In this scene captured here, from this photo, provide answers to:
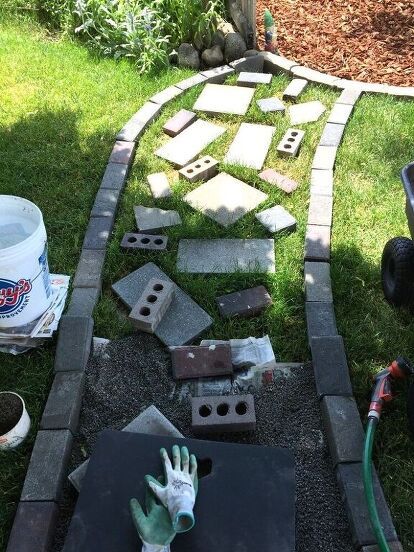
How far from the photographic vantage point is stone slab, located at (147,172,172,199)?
404 cm

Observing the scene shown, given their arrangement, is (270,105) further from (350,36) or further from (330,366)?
(330,366)

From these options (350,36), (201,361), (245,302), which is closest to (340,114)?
(350,36)

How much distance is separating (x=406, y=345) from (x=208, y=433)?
1241 millimetres

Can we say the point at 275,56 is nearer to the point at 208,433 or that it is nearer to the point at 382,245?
the point at 382,245

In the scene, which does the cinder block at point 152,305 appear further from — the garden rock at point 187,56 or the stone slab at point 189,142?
the garden rock at point 187,56

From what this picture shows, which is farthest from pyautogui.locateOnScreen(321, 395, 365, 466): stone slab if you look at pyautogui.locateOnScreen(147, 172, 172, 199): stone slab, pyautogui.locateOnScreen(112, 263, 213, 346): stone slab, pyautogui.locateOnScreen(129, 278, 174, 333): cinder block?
pyautogui.locateOnScreen(147, 172, 172, 199): stone slab

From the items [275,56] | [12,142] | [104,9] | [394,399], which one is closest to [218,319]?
[394,399]

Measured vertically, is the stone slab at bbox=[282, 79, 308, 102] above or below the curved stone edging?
above

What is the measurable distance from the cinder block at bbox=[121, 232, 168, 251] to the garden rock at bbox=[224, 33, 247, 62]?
2793 mm

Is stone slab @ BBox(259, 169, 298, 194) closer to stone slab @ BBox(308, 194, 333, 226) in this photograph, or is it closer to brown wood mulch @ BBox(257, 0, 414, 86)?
stone slab @ BBox(308, 194, 333, 226)

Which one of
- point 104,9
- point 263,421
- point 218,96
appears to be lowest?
point 263,421

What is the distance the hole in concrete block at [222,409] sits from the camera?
267cm

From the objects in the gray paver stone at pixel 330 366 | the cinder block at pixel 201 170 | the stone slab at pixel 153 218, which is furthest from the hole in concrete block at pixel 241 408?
the cinder block at pixel 201 170

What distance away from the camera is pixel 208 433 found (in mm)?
2664
